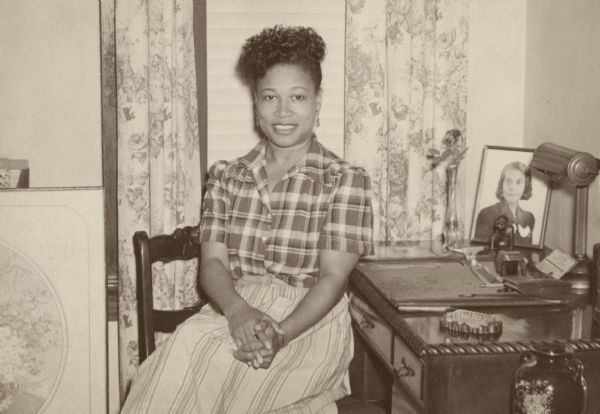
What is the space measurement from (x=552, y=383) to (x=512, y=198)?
120 cm

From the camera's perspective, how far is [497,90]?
9.19ft

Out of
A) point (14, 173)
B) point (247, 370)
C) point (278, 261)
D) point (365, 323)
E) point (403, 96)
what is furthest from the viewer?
point (403, 96)

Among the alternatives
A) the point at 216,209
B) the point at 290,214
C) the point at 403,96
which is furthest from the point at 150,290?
the point at 403,96

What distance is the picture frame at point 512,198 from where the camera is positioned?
8.24ft

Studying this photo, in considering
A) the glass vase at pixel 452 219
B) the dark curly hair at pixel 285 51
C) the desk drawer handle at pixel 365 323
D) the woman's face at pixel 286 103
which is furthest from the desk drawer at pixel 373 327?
the dark curly hair at pixel 285 51

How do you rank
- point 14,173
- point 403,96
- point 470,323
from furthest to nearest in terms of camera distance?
point 403,96 < point 14,173 < point 470,323

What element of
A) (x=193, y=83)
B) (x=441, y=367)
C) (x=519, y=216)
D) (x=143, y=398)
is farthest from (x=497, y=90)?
(x=143, y=398)

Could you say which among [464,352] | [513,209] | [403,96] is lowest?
[464,352]

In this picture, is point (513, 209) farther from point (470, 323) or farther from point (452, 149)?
point (470, 323)

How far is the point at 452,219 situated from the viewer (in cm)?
253

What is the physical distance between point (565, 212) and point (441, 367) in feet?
3.68

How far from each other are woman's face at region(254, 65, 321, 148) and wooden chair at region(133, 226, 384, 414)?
0.45m

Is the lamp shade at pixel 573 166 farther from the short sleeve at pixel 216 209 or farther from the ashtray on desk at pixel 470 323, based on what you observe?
the short sleeve at pixel 216 209

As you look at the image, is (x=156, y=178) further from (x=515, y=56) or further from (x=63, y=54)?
(x=515, y=56)
